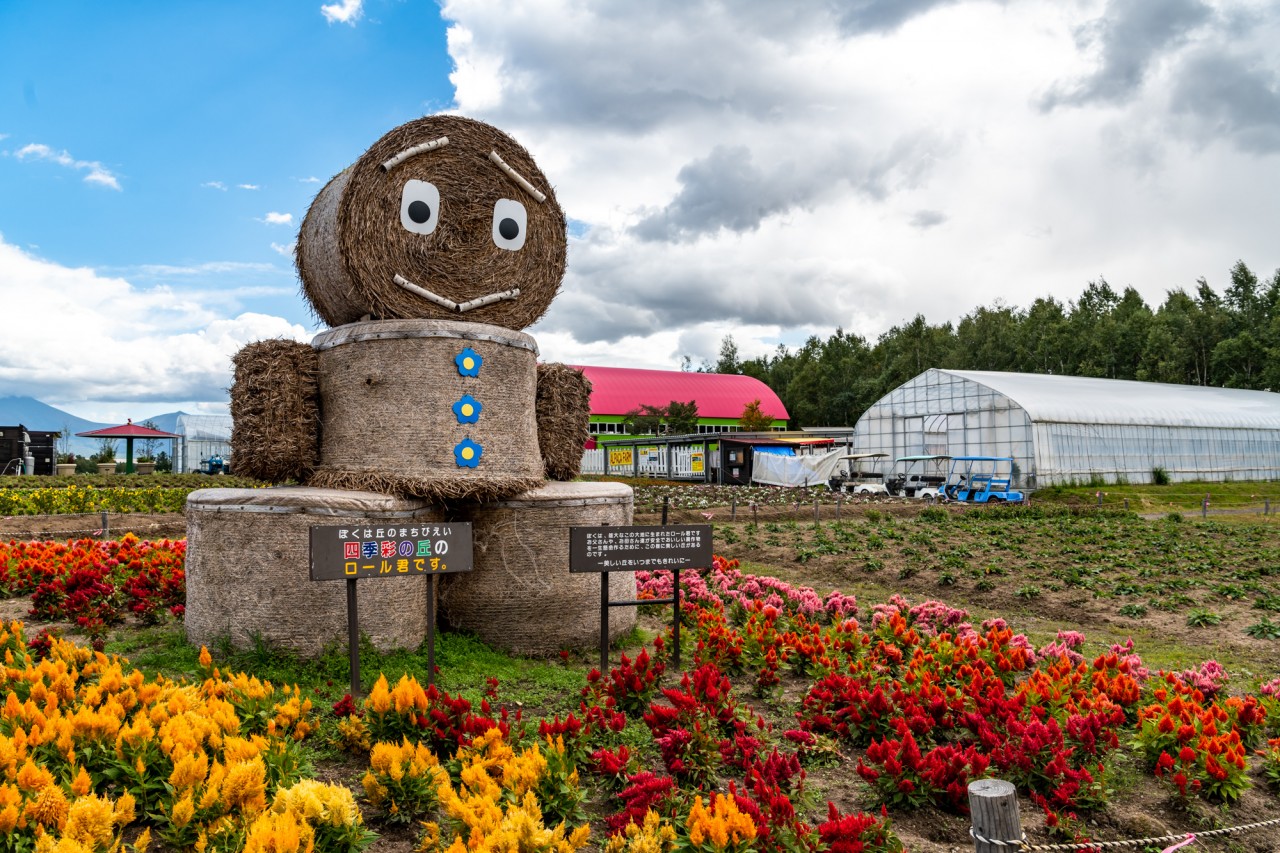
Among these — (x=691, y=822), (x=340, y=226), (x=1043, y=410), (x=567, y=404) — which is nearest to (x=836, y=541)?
(x=567, y=404)

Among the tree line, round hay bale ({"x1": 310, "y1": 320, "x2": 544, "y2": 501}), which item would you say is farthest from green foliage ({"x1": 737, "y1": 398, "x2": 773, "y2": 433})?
round hay bale ({"x1": 310, "y1": 320, "x2": 544, "y2": 501})

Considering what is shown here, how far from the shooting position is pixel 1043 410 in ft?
97.3

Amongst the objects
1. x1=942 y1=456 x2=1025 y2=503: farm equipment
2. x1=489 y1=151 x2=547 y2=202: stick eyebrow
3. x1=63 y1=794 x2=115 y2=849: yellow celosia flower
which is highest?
x1=489 y1=151 x2=547 y2=202: stick eyebrow

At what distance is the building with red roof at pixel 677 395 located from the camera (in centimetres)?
5378

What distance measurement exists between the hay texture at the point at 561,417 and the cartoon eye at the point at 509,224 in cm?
124

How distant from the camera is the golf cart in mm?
31844

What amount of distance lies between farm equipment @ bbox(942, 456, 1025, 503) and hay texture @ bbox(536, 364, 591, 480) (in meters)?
20.9

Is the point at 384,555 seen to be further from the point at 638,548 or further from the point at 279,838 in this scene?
the point at 279,838

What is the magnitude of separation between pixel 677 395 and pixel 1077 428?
2959 centimetres

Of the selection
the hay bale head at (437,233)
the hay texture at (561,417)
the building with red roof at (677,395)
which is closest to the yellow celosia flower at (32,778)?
the hay bale head at (437,233)

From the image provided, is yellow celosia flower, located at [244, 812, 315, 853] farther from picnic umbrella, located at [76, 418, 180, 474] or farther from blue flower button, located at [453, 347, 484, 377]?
picnic umbrella, located at [76, 418, 180, 474]

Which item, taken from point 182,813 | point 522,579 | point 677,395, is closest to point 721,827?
point 182,813

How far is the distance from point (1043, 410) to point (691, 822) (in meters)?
29.5

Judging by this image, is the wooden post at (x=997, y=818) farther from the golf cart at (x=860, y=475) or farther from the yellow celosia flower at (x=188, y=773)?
the golf cart at (x=860, y=475)
